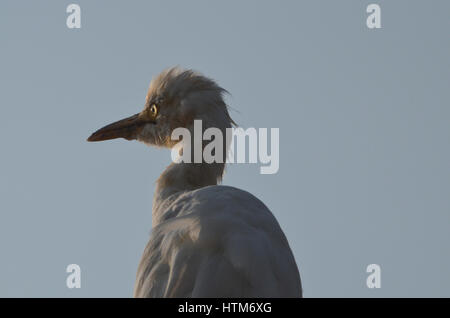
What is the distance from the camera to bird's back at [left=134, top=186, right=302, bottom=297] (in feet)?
17.1

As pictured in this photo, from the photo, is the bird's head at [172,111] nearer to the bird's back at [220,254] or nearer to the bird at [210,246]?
the bird at [210,246]

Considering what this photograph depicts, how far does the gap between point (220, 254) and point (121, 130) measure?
4861 mm

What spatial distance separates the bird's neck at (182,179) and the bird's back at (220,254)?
1.42m

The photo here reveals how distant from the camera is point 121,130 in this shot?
9.86m

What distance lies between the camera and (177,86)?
8969mm

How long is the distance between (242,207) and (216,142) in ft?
7.44

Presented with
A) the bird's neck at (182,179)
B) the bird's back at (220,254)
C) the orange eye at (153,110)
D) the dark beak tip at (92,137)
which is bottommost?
the bird's back at (220,254)

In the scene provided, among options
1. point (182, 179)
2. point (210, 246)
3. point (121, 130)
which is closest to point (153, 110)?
point (121, 130)

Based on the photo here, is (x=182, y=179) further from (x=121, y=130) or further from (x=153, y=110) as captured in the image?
(x=121, y=130)

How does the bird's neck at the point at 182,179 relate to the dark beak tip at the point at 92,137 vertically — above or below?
below

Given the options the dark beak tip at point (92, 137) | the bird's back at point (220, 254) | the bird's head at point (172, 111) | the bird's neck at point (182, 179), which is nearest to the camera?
the bird's back at point (220, 254)

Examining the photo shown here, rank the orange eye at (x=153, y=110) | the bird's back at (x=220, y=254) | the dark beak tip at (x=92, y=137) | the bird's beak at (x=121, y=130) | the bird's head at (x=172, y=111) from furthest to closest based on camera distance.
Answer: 1. the dark beak tip at (x=92, y=137)
2. the bird's beak at (x=121, y=130)
3. the orange eye at (x=153, y=110)
4. the bird's head at (x=172, y=111)
5. the bird's back at (x=220, y=254)

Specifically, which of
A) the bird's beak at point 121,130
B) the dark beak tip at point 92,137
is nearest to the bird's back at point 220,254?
the bird's beak at point 121,130

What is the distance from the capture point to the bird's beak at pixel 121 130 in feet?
31.9
